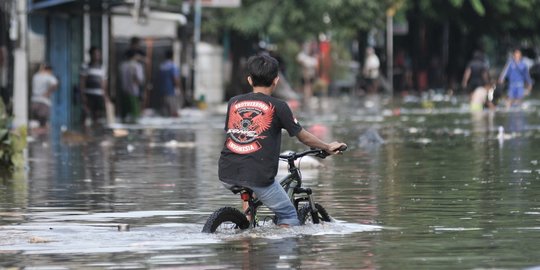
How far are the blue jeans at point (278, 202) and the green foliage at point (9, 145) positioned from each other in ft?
30.1

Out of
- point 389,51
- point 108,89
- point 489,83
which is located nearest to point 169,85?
point 108,89

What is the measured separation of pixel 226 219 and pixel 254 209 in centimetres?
31

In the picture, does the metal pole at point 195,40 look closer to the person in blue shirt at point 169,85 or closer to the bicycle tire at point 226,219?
the person in blue shirt at point 169,85

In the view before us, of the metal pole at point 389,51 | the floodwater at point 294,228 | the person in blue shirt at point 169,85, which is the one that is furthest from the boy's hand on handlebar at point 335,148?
the metal pole at point 389,51

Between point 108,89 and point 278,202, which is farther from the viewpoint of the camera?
point 108,89

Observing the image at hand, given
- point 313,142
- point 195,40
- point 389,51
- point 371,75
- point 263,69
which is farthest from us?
point 371,75

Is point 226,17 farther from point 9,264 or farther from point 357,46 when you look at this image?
point 9,264

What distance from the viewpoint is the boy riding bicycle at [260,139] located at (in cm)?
1242

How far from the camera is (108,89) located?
40.4 m

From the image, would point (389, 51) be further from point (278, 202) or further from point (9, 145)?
point (278, 202)

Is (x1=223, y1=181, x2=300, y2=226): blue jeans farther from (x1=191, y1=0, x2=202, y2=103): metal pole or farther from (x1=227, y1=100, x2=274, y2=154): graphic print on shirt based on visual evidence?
(x1=191, y1=0, x2=202, y2=103): metal pole

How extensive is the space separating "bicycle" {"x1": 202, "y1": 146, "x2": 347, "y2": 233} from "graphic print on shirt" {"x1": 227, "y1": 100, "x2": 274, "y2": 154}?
30cm

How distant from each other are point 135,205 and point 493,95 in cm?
2801

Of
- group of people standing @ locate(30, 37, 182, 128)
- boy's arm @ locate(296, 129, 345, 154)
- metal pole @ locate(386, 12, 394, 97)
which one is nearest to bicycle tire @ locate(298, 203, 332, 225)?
boy's arm @ locate(296, 129, 345, 154)
